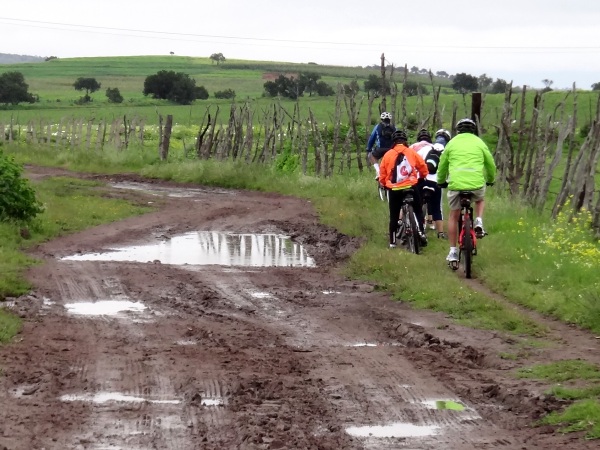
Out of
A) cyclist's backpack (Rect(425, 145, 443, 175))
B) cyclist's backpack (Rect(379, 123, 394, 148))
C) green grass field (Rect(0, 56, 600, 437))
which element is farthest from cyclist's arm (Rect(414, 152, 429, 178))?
cyclist's backpack (Rect(379, 123, 394, 148))

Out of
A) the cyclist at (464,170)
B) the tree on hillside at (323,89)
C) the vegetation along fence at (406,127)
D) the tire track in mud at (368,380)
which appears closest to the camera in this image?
the tire track in mud at (368,380)

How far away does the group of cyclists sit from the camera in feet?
43.8

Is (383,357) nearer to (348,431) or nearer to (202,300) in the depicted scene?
(348,431)

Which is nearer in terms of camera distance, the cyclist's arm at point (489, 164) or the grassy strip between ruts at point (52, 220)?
the grassy strip between ruts at point (52, 220)

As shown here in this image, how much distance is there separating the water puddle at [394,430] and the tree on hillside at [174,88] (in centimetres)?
7552

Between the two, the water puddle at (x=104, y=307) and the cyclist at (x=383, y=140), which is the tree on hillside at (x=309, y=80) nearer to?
the cyclist at (x=383, y=140)

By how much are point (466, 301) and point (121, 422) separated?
5.30 meters

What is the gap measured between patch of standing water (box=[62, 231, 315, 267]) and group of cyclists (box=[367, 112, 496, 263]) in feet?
5.40

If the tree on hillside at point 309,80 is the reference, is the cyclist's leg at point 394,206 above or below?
above

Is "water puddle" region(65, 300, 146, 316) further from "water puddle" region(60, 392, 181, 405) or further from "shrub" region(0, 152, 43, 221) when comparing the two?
"shrub" region(0, 152, 43, 221)

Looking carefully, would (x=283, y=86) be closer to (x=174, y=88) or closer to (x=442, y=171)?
(x=174, y=88)

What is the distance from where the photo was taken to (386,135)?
1772 cm

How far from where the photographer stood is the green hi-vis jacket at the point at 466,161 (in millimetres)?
13305

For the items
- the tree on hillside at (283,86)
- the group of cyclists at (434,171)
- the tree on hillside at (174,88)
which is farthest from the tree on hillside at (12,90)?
the group of cyclists at (434,171)
